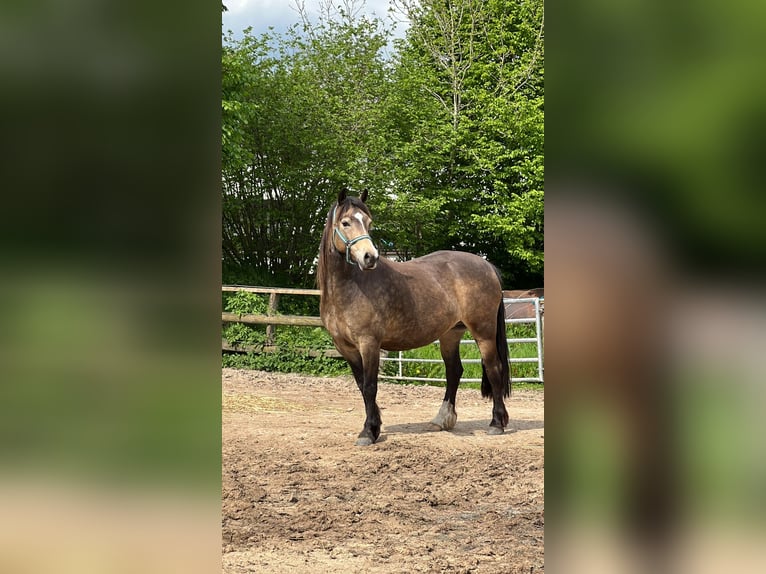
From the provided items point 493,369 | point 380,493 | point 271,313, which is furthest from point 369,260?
point 271,313

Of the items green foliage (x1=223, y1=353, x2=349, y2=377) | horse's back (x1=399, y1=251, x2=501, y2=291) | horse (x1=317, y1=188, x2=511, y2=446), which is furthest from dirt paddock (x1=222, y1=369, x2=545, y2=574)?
green foliage (x1=223, y1=353, x2=349, y2=377)

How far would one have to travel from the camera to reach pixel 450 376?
745 centimetres

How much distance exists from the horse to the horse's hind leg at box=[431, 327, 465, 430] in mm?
11

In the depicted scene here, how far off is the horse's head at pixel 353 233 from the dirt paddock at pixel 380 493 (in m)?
1.71

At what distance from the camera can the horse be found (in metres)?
6.23

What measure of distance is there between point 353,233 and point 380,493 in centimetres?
226

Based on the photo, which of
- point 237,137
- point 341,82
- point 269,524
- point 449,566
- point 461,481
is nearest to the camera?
point 449,566

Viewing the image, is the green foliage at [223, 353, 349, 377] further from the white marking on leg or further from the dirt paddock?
the white marking on leg

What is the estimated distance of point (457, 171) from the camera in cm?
1802

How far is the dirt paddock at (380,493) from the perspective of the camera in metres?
3.54
